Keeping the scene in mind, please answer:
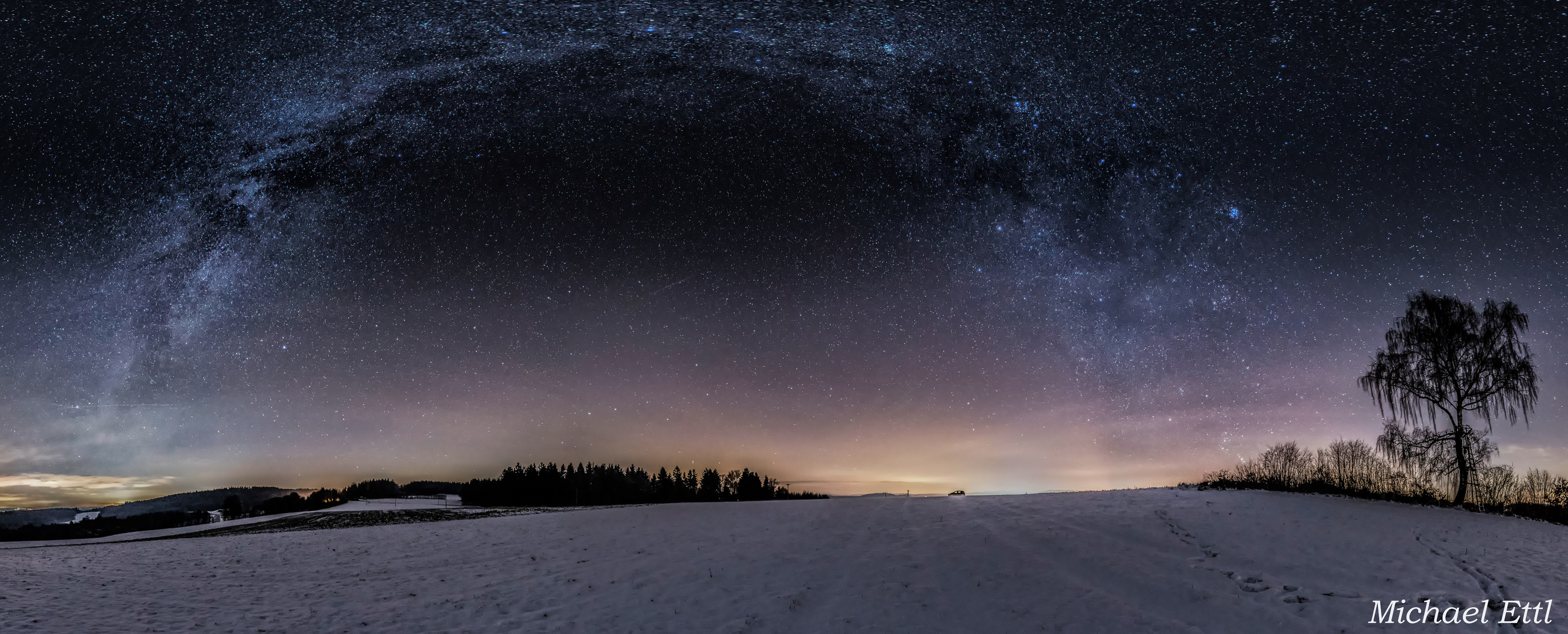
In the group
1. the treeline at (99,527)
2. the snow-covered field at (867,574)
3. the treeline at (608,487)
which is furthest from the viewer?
the treeline at (608,487)

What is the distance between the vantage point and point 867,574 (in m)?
16.2

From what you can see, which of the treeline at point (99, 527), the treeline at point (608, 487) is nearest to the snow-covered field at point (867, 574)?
the treeline at point (99, 527)

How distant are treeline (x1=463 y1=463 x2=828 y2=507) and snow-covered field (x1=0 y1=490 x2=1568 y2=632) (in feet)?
179

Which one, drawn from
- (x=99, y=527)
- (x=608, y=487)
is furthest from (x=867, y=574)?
(x=608, y=487)

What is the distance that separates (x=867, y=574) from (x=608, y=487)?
91452 millimetres

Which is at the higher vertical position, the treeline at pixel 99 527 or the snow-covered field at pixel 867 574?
the snow-covered field at pixel 867 574

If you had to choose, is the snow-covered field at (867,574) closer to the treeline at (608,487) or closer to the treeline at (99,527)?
the treeline at (99,527)

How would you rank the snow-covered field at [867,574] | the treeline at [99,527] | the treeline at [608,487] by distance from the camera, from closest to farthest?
the snow-covered field at [867,574] < the treeline at [99,527] < the treeline at [608,487]

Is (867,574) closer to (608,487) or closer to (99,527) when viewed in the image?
(99,527)

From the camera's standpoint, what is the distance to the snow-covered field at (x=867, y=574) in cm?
1355

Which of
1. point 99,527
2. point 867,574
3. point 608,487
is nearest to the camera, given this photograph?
point 867,574

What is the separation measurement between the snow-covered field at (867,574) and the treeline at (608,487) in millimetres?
54636

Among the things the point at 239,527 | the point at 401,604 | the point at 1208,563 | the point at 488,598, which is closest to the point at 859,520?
the point at 1208,563

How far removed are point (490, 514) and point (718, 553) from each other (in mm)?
21349
